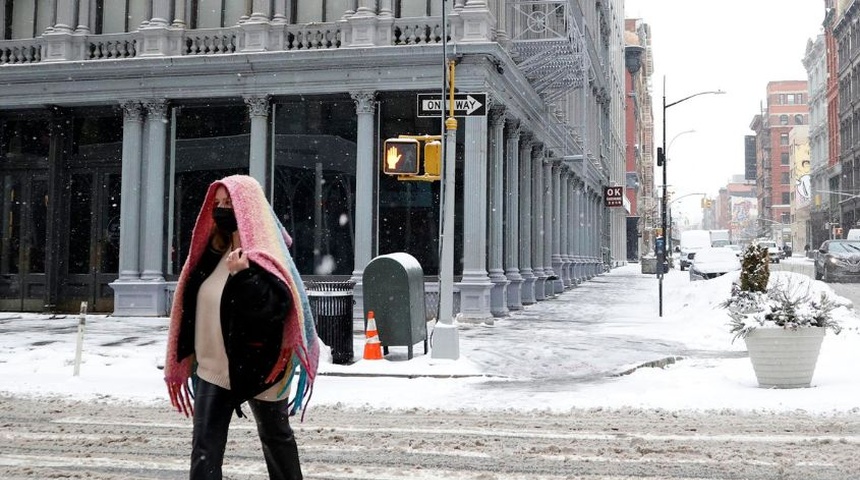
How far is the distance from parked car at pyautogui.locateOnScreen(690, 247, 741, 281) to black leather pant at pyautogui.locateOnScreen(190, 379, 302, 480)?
3072 cm

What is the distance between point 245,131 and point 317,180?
8.11 ft

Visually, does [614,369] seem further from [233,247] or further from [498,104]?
[498,104]

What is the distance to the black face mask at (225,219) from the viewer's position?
379cm

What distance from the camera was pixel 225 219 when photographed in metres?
3.80

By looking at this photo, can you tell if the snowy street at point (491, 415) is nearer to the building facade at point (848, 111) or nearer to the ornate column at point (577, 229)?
the ornate column at point (577, 229)

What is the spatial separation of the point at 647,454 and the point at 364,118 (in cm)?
1441

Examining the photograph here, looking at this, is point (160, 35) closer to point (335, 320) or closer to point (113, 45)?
point (113, 45)

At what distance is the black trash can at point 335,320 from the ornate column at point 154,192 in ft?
32.8

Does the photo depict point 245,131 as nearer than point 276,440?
No

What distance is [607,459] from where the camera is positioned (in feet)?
19.9

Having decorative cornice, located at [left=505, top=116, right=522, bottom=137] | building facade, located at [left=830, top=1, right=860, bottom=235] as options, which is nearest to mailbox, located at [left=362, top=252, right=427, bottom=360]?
decorative cornice, located at [left=505, top=116, right=522, bottom=137]

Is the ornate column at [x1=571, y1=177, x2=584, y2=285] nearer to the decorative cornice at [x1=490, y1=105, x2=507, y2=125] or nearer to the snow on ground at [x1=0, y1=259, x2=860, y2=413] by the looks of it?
the decorative cornice at [x1=490, y1=105, x2=507, y2=125]

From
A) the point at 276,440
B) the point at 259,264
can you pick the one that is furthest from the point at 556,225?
the point at 259,264

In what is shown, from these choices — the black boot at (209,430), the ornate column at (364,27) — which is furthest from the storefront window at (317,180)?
the black boot at (209,430)
